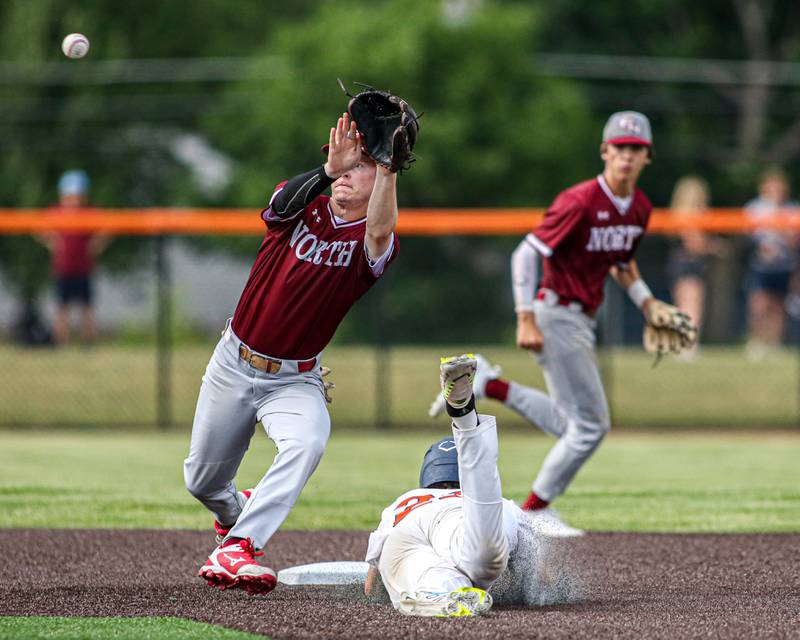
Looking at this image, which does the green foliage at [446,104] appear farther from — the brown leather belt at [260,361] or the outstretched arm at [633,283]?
the brown leather belt at [260,361]

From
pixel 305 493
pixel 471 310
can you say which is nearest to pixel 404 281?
pixel 471 310

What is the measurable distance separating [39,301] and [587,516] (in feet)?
34.3

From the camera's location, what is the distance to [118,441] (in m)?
13.0

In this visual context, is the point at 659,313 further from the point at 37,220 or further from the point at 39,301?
the point at 39,301

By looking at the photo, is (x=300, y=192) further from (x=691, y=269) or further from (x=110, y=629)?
(x=691, y=269)

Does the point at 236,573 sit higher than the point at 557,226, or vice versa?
the point at 557,226

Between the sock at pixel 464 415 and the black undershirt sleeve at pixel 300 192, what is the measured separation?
3.52ft

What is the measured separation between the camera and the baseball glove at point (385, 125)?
5.54 m

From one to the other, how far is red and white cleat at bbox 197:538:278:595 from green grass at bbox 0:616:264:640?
Answer: 0.25m

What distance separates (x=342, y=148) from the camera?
572cm

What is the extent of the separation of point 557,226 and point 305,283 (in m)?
2.60

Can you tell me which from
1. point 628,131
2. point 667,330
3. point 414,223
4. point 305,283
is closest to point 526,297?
point 667,330

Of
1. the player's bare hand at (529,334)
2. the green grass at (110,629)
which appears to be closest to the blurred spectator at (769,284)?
the player's bare hand at (529,334)

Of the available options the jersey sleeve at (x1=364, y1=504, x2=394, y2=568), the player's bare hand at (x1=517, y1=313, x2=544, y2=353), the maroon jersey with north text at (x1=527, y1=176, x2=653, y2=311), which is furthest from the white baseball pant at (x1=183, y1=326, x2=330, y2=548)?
the maroon jersey with north text at (x1=527, y1=176, x2=653, y2=311)
